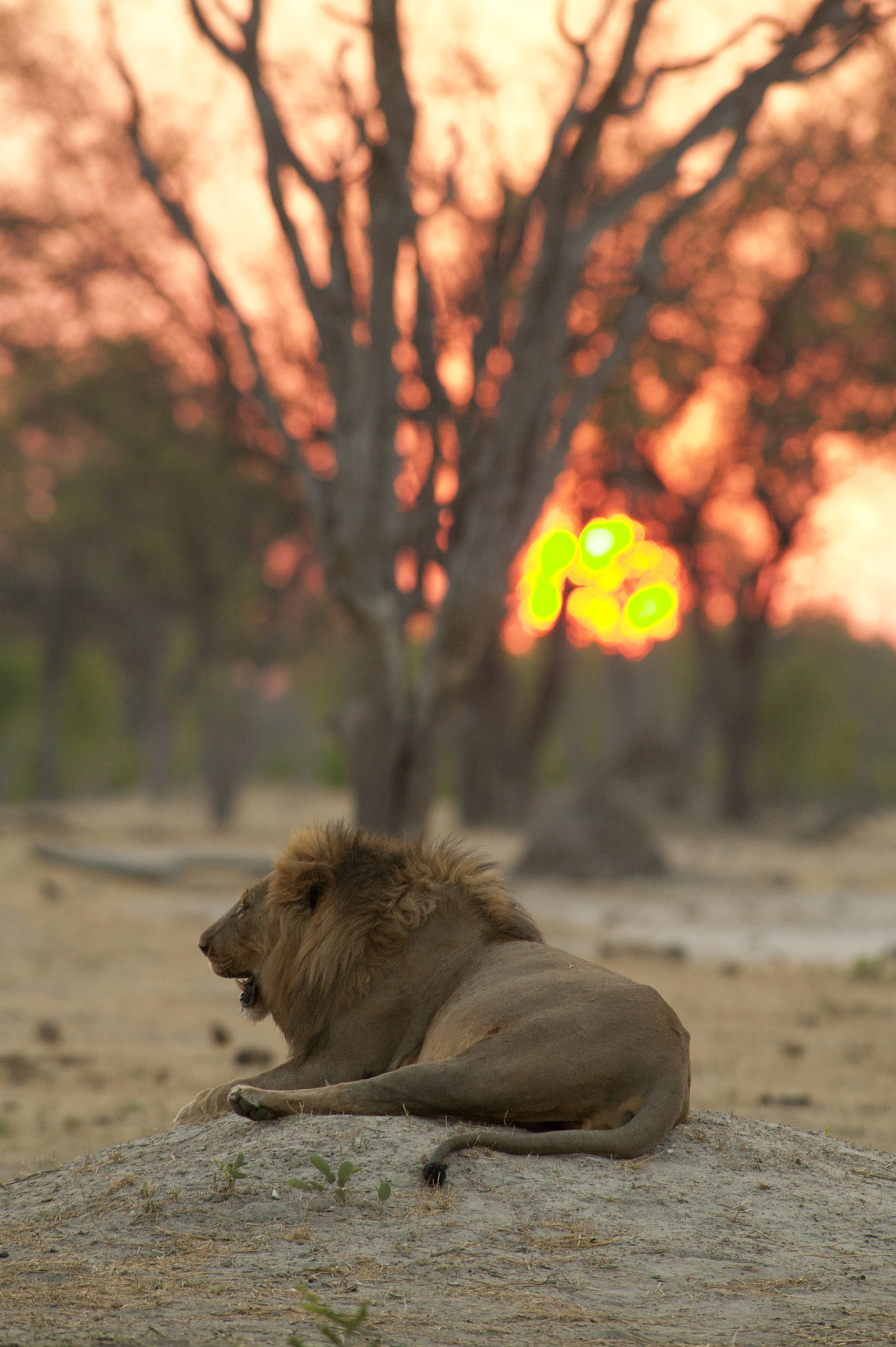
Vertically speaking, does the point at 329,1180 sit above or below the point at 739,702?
below

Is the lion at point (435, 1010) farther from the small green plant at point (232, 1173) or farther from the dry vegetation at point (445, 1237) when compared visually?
the small green plant at point (232, 1173)

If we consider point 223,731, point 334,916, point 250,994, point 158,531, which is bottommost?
point 250,994

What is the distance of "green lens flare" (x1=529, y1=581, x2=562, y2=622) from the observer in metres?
24.4

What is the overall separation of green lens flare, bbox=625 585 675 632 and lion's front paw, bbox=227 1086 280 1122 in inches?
922

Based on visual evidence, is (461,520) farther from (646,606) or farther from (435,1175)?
(646,606)

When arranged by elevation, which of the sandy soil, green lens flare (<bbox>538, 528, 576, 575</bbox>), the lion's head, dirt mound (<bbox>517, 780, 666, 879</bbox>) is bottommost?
the sandy soil

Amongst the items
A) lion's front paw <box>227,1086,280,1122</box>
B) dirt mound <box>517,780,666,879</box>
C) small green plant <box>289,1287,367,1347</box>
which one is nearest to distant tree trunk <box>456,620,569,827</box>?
dirt mound <box>517,780,666,879</box>

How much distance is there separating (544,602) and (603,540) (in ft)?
4.93

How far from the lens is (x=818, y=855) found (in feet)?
73.7

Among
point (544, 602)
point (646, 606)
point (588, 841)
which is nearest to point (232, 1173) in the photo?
point (588, 841)

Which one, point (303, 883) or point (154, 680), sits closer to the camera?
point (303, 883)

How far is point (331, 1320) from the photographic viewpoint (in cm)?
295

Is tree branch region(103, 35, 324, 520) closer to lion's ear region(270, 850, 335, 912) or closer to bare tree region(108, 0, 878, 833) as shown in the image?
bare tree region(108, 0, 878, 833)

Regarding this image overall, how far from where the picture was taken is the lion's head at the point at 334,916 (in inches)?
181
